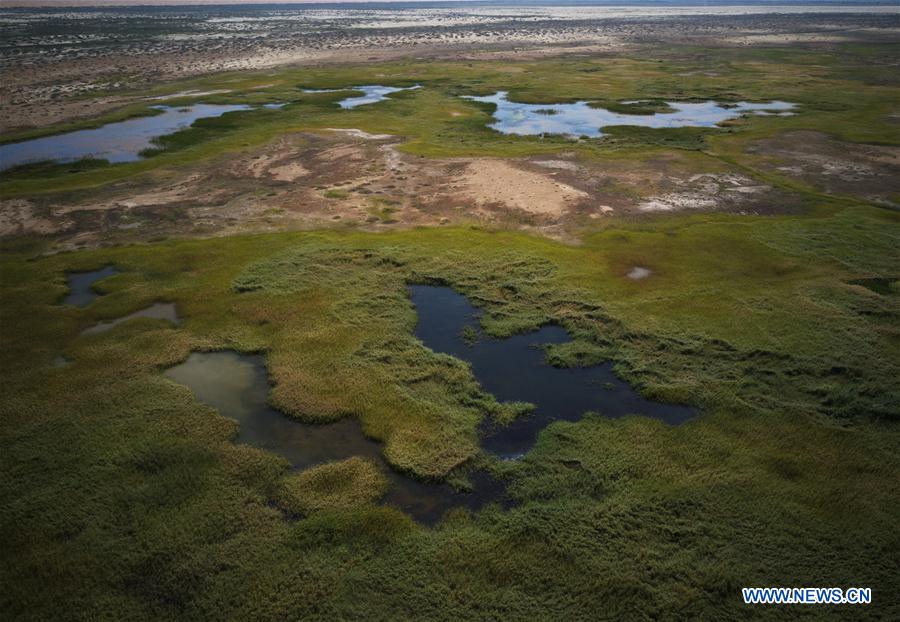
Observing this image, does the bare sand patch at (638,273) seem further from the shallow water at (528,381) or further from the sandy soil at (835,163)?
the sandy soil at (835,163)

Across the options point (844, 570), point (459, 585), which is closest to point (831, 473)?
point (844, 570)

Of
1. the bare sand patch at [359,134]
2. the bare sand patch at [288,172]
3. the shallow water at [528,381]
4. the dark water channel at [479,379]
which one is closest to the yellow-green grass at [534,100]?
the bare sand patch at [359,134]

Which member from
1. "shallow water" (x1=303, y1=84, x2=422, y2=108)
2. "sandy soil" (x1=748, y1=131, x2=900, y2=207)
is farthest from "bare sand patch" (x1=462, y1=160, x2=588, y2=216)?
"shallow water" (x1=303, y1=84, x2=422, y2=108)

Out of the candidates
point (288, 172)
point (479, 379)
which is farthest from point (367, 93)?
point (479, 379)

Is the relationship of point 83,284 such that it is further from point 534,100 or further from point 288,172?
point 534,100

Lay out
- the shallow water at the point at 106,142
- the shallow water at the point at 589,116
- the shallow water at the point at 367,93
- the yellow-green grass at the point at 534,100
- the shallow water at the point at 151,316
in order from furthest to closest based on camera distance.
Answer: the shallow water at the point at 367,93 < the shallow water at the point at 589,116 < the yellow-green grass at the point at 534,100 < the shallow water at the point at 106,142 < the shallow water at the point at 151,316

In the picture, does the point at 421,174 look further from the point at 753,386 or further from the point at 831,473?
the point at 831,473
